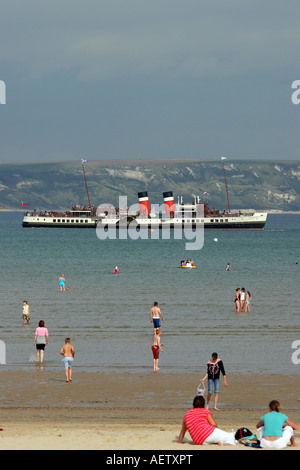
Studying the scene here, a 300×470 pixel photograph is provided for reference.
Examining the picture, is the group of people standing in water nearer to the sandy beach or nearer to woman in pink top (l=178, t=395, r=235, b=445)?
the sandy beach

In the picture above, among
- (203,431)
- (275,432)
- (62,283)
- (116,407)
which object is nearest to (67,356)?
(116,407)

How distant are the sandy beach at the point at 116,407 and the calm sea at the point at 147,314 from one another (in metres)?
2.27

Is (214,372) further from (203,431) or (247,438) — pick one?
(203,431)

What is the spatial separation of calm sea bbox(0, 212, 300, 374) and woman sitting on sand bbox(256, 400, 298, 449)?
1143 cm

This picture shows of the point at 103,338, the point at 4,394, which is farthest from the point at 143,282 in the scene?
the point at 4,394

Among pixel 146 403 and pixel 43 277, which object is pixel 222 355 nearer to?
pixel 146 403

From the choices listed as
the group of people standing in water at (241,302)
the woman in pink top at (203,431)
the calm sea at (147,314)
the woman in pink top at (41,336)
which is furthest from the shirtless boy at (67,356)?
the group of people standing in water at (241,302)

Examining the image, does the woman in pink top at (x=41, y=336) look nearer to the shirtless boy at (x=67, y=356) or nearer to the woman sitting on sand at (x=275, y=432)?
the shirtless boy at (x=67, y=356)

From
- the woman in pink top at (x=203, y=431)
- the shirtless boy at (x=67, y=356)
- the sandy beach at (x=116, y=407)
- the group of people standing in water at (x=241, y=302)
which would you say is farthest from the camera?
the group of people standing in water at (x=241, y=302)

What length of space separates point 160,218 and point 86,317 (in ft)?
505

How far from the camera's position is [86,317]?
44.9m

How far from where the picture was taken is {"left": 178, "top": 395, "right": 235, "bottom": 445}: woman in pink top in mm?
18109

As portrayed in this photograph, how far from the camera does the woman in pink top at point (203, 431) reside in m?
18.1

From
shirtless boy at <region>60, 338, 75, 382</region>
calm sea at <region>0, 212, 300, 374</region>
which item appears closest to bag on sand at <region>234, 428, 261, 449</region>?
shirtless boy at <region>60, 338, 75, 382</region>
